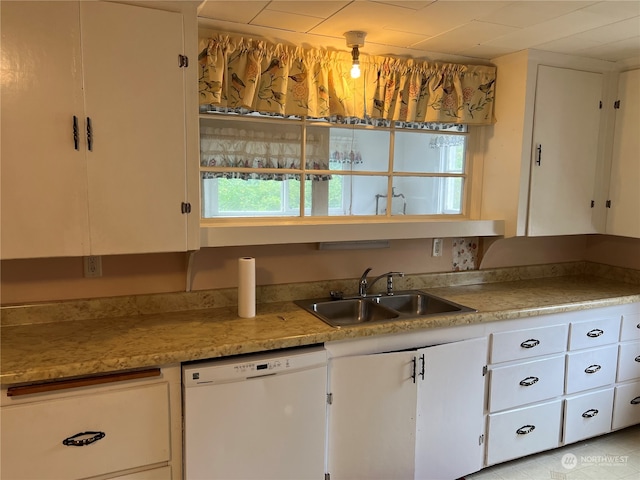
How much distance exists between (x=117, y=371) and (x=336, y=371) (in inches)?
35.0

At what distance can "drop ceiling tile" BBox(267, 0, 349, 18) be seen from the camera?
196cm

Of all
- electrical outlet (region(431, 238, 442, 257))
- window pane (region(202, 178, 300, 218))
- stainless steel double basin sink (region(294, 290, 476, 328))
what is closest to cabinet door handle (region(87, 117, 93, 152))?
window pane (region(202, 178, 300, 218))

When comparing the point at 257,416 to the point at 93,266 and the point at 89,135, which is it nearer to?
the point at 93,266

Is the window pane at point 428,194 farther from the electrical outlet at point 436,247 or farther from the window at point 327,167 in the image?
the electrical outlet at point 436,247

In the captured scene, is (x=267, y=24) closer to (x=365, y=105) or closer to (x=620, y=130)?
(x=365, y=105)

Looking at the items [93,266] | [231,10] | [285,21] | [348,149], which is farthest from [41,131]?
[348,149]

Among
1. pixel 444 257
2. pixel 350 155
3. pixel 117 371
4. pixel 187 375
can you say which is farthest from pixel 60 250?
pixel 444 257

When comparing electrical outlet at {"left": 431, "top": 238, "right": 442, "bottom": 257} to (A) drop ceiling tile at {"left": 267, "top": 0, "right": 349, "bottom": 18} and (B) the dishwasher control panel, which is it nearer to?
(B) the dishwasher control panel

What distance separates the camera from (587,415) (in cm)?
275

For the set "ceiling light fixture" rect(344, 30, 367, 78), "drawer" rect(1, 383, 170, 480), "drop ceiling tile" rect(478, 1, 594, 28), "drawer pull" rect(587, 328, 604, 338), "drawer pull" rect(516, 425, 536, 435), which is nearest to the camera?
"drawer" rect(1, 383, 170, 480)

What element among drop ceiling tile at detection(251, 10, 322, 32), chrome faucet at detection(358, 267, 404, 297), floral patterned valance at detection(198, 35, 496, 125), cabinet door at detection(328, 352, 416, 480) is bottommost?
cabinet door at detection(328, 352, 416, 480)

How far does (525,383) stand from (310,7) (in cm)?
214

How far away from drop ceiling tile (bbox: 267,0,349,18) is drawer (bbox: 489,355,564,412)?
189 cm

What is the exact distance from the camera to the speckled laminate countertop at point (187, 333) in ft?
5.52
